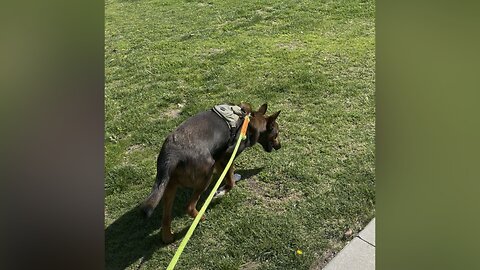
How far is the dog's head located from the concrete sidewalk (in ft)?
4.84

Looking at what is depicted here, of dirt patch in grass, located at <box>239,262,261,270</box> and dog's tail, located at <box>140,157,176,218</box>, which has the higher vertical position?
dog's tail, located at <box>140,157,176,218</box>

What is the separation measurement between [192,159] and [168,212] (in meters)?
0.53

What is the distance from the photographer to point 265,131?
4.79m

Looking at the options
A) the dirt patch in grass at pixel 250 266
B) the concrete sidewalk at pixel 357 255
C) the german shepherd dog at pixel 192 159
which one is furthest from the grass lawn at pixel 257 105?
the german shepherd dog at pixel 192 159

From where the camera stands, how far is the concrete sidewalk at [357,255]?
3.48 meters

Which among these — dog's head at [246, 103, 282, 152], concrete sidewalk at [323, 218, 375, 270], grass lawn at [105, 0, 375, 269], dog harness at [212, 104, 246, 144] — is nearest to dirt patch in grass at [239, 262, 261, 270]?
grass lawn at [105, 0, 375, 269]

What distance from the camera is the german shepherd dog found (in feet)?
11.9

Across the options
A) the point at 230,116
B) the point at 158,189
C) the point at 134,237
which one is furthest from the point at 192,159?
the point at 134,237

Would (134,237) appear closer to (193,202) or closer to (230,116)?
(193,202)

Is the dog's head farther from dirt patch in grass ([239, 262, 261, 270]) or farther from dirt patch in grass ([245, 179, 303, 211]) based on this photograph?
dirt patch in grass ([239, 262, 261, 270])

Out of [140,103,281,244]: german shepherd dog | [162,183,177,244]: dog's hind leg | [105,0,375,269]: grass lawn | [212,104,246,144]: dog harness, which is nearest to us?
[140,103,281,244]: german shepherd dog

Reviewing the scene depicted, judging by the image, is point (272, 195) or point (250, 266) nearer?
point (250, 266)
